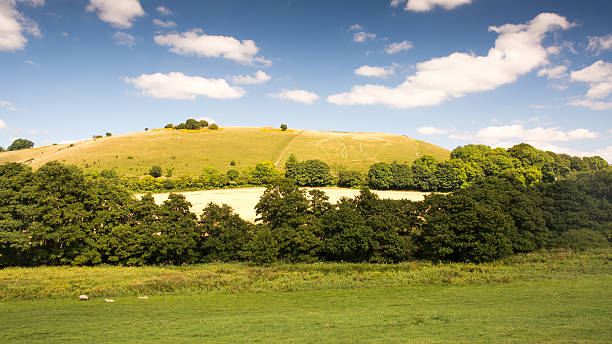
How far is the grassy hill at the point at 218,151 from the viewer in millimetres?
121312

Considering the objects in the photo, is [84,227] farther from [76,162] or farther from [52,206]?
[76,162]

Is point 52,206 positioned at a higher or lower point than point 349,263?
higher

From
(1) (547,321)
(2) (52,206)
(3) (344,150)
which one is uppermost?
(3) (344,150)

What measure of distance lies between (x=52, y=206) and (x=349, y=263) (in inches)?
1476

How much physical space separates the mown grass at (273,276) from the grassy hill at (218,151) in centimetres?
7614

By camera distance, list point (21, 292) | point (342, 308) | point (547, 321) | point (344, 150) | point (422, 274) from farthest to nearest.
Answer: point (344, 150) → point (422, 274) → point (21, 292) → point (342, 308) → point (547, 321)

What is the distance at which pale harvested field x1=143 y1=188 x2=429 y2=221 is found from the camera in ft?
247

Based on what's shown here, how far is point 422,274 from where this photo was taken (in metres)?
35.8

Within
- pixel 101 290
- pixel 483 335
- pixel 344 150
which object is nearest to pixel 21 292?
pixel 101 290

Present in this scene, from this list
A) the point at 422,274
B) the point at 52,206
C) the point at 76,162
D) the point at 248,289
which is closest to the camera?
the point at 248,289

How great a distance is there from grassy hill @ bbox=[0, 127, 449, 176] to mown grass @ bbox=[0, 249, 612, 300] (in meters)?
76.1

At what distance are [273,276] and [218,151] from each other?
106916mm

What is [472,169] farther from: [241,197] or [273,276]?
[273,276]

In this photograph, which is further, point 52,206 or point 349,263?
point 349,263
